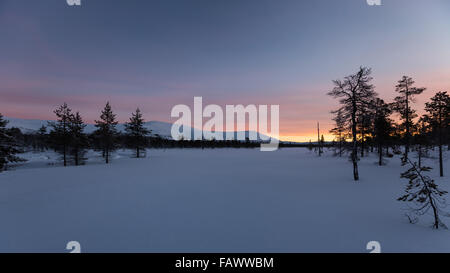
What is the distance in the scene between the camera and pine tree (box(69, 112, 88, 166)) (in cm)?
2749

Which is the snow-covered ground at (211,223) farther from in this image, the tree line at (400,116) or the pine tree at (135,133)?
the pine tree at (135,133)

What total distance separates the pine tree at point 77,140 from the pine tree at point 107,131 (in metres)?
2.40

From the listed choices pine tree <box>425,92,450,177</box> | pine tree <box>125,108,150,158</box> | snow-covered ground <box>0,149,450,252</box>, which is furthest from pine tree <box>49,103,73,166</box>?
pine tree <box>425,92,450,177</box>

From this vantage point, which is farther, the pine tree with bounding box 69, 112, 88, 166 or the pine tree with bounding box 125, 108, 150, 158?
the pine tree with bounding box 125, 108, 150, 158

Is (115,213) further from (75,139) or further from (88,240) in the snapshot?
(75,139)

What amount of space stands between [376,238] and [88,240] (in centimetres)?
945

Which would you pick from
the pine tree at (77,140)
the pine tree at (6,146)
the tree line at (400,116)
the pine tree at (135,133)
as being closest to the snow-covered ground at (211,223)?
the tree line at (400,116)

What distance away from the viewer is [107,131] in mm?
30375

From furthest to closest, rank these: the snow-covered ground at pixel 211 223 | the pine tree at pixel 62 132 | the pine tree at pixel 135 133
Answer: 1. the pine tree at pixel 135 133
2. the pine tree at pixel 62 132
3. the snow-covered ground at pixel 211 223

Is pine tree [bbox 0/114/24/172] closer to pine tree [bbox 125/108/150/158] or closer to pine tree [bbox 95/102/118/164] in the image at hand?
pine tree [bbox 95/102/118/164]

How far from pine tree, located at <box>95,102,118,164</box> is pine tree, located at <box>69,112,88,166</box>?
240 cm

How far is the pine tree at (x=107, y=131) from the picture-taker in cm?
3003

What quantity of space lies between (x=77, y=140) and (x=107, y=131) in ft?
15.3
